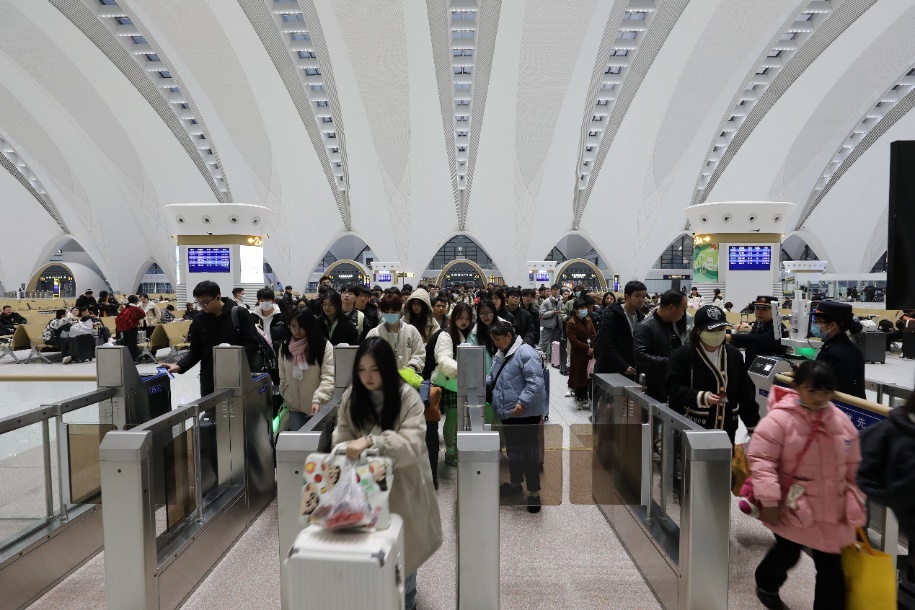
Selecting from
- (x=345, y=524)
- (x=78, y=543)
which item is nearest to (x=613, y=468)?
(x=345, y=524)

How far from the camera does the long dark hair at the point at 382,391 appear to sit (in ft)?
8.45

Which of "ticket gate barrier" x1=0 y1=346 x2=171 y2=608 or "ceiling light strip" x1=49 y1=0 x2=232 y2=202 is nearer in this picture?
"ticket gate barrier" x1=0 y1=346 x2=171 y2=608

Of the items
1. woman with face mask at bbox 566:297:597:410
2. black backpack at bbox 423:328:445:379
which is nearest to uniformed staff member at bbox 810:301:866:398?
black backpack at bbox 423:328:445:379

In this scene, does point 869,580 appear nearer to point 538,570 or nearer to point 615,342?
point 538,570

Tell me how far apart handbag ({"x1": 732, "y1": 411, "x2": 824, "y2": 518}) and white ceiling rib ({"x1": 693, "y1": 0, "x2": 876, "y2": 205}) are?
90.7ft

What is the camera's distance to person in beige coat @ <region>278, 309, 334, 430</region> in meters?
4.35

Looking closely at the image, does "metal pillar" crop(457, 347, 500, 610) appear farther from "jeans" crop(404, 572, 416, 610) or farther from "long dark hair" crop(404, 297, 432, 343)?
"long dark hair" crop(404, 297, 432, 343)

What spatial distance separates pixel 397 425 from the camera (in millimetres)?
2607

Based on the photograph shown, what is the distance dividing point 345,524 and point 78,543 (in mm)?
2696

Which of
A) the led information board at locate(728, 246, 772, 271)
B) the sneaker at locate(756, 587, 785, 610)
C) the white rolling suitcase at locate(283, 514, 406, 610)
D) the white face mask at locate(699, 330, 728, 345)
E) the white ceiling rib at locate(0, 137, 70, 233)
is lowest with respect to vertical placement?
the sneaker at locate(756, 587, 785, 610)

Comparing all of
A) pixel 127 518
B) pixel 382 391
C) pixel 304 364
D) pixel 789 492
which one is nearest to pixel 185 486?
pixel 127 518

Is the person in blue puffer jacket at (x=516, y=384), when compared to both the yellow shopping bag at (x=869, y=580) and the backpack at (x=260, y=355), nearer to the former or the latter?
the yellow shopping bag at (x=869, y=580)

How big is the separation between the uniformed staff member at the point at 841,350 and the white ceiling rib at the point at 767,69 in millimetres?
26018

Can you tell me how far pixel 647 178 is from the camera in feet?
113
